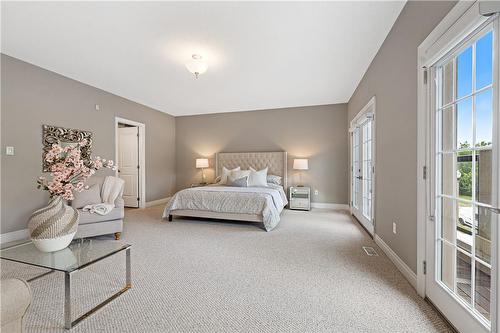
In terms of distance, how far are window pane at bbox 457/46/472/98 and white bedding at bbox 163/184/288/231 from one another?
2.69m

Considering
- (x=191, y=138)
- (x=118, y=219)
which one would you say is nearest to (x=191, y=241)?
(x=118, y=219)

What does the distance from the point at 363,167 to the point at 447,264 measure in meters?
2.52

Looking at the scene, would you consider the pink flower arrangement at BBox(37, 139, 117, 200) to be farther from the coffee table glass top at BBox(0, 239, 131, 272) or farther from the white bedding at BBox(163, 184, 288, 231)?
the white bedding at BBox(163, 184, 288, 231)

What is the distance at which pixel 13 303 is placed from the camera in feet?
Result: 2.85

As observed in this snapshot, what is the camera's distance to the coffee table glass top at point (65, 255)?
1.52m

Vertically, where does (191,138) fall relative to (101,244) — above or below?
above

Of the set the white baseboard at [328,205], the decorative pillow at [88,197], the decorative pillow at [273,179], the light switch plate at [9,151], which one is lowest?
the white baseboard at [328,205]

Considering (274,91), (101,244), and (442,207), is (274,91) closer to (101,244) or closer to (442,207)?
(442,207)

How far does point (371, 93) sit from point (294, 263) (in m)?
2.68

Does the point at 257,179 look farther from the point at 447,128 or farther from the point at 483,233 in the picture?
the point at 483,233

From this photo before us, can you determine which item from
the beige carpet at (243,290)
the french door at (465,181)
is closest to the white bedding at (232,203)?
the beige carpet at (243,290)

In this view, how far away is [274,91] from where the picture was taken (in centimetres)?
438

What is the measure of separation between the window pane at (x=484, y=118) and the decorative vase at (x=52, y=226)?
2.98 metres

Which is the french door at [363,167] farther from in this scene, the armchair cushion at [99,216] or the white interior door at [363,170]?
the armchair cushion at [99,216]
